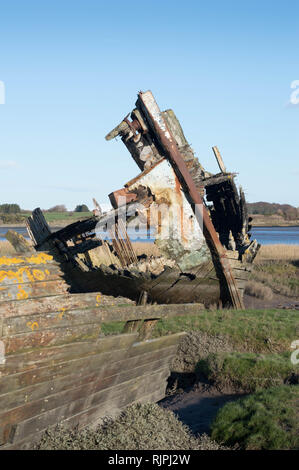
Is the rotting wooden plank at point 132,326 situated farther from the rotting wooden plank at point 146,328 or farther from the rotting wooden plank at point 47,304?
the rotting wooden plank at point 47,304

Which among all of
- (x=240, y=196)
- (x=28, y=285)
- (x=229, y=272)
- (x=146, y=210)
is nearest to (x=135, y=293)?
(x=146, y=210)

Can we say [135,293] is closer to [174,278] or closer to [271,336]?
[174,278]

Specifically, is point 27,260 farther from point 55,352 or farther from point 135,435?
point 135,435

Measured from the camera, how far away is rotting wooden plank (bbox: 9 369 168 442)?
4.85 metres

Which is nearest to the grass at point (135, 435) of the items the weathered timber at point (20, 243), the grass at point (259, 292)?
the weathered timber at point (20, 243)

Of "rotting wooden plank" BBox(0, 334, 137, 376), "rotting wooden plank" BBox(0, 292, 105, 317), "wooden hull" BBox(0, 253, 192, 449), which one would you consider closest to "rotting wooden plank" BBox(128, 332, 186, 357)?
"wooden hull" BBox(0, 253, 192, 449)

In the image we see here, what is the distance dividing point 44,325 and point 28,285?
2.64ft

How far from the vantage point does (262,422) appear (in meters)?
6.07

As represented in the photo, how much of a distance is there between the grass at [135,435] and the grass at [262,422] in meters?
0.27

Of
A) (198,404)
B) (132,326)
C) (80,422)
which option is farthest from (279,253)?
(80,422)

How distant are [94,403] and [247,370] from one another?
320 cm

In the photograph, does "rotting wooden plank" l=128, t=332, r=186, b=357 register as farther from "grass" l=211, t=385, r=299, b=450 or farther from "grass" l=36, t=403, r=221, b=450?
"grass" l=211, t=385, r=299, b=450
